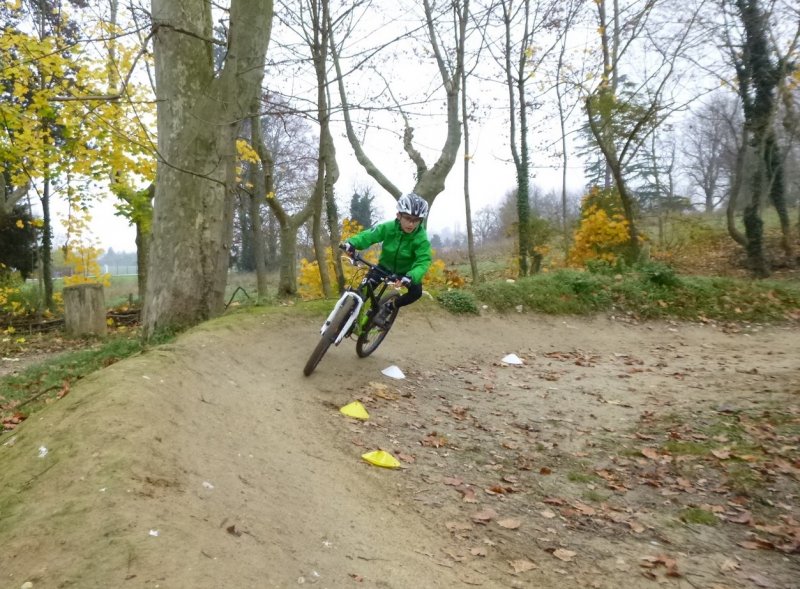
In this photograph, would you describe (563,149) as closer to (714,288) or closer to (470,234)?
(470,234)

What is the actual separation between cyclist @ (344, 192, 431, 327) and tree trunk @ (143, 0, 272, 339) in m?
2.52

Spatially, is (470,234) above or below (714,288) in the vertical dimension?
above

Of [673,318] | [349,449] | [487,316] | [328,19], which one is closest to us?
[349,449]

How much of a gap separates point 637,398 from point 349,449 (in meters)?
4.08

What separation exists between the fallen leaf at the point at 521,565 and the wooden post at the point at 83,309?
1336 centimetres

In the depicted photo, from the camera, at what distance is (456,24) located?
15812 millimetres

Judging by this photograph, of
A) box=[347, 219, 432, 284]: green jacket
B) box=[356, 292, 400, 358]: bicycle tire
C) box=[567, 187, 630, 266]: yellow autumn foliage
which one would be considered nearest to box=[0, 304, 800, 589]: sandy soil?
box=[356, 292, 400, 358]: bicycle tire

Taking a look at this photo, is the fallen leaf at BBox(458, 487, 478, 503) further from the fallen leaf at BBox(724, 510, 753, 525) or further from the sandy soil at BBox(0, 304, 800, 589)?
the fallen leaf at BBox(724, 510, 753, 525)

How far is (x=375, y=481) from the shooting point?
4496 millimetres

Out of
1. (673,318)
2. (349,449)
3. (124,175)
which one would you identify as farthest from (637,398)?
(124,175)

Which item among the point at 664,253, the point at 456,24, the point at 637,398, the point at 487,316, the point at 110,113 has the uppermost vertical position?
the point at 456,24

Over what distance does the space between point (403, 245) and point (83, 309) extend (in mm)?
10532

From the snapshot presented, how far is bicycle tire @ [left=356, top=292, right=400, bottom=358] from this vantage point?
7.49 m

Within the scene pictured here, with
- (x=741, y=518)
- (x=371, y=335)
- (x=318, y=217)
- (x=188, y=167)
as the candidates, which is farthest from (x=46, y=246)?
(x=741, y=518)
